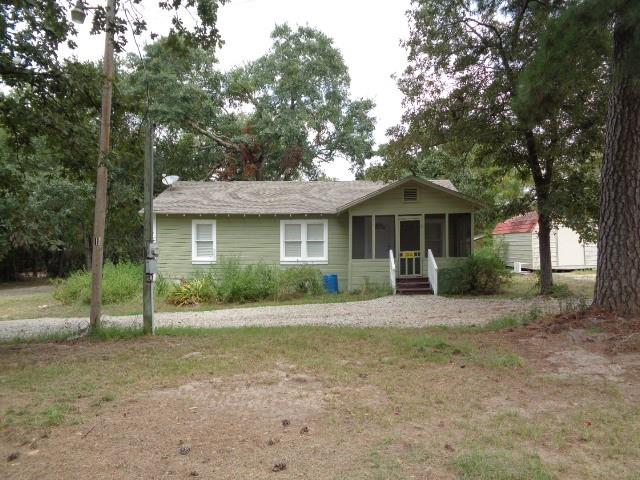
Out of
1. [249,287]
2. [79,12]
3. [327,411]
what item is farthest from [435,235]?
[327,411]

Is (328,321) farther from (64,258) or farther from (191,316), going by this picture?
(64,258)

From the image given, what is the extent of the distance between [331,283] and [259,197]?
4.39 metres

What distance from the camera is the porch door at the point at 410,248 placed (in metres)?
17.0

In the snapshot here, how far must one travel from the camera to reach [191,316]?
12109 mm

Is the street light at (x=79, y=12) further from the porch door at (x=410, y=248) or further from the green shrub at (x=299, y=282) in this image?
the porch door at (x=410, y=248)

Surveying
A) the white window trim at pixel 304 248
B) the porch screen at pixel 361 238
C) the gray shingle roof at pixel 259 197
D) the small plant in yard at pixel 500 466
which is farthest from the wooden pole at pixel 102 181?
the porch screen at pixel 361 238

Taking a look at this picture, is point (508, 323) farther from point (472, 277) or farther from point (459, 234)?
point (459, 234)

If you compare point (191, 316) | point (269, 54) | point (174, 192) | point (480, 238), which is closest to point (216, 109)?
point (269, 54)

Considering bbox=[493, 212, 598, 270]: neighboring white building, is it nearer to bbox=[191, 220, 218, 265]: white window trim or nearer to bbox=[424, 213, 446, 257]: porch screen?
bbox=[424, 213, 446, 257]: porch screen

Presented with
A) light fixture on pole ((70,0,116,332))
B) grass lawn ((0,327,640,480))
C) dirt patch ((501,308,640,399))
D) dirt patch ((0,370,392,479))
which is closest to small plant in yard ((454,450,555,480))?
A: grass lawn ((0,327,640,480))

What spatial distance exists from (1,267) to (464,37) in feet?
92.7

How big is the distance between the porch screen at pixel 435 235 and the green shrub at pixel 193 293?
24.5ft

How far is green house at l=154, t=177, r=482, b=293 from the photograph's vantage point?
1673 centimetres

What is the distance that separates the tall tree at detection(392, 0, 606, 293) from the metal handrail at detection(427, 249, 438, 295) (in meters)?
3.01
